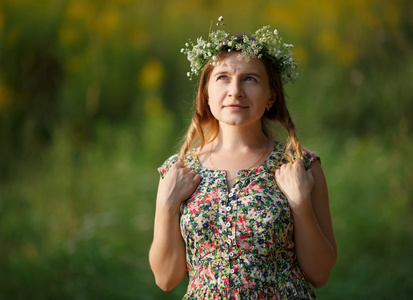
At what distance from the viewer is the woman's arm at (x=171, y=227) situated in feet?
6.71

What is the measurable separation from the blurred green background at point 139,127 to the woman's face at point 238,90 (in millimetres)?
2595

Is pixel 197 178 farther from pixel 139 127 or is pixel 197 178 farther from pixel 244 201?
pixel 139 127

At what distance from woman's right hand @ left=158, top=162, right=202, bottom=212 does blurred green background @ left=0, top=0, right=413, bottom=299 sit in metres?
2.58

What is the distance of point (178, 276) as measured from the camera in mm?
2096

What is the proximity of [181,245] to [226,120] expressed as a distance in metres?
0.46

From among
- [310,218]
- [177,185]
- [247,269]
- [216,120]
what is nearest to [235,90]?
[216,120]

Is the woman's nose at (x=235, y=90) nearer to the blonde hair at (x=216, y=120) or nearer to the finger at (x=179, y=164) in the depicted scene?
the blonde hair at (x=216, y=120)

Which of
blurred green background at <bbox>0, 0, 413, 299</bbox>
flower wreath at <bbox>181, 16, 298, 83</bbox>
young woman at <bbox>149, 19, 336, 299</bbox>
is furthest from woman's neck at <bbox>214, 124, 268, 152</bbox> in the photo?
blurred green background at <bbox>0, 0, 413, 299</bbox>

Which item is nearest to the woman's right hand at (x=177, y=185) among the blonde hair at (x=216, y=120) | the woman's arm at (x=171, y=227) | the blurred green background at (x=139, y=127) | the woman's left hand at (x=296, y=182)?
the woman's arm at (x=171, y=227)

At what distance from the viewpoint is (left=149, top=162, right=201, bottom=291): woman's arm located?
6.71 ft

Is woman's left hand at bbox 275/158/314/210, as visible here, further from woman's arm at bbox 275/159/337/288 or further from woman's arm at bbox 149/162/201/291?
woman's arm at bbox 149/162/201/291

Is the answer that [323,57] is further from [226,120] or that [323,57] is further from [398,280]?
[226,120]

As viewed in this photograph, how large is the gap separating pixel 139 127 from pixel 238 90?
10.1 feet

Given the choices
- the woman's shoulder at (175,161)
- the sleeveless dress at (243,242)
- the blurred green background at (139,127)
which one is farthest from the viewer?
the blurred green background at (139,127)
